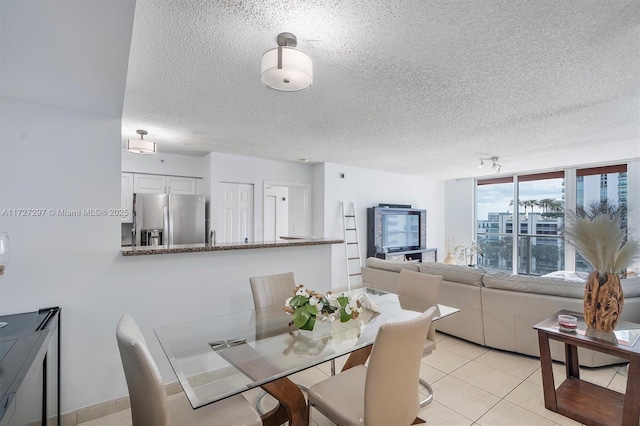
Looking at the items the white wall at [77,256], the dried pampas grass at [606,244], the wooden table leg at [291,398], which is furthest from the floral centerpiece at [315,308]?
the dried pampas grass at [606,244]

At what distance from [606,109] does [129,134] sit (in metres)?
5.42

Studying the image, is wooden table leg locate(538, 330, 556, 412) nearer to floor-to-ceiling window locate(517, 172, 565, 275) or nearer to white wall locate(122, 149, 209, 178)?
white wall locate(122, 149, 209, 178)

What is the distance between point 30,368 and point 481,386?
2.87 m

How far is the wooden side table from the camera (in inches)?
69.5

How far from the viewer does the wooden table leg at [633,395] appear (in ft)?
5.71

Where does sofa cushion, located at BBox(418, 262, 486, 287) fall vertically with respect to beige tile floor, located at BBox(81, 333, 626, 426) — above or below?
above

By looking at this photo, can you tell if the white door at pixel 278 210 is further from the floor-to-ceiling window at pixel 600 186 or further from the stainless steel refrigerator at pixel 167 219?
the floor-to-ceiling window at pixel 600 186

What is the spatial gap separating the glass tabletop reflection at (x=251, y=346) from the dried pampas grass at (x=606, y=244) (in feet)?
3.51

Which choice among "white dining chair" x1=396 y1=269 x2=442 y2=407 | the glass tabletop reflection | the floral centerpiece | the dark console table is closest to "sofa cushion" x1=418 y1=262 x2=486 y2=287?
"white dining chair" x1=396 y1=269 x2=442 y2=407

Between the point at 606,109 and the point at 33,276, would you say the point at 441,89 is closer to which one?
the point at 606,109

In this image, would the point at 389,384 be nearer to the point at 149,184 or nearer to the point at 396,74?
the point at 396,74

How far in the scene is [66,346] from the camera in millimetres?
1992

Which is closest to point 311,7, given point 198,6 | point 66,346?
point 198,6

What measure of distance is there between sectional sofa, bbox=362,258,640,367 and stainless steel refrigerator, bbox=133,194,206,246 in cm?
365
